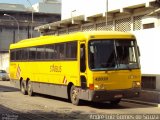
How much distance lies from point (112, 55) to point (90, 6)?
805 inches

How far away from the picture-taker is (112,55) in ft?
61.6

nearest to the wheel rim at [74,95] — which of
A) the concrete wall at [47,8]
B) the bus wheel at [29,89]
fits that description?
the bus wheel at [29,89]

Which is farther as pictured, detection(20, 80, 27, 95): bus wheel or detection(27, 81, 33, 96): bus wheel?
detection(20, 80, 27, 95): bus wheel

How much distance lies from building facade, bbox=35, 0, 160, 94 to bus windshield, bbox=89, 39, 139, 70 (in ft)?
17.9

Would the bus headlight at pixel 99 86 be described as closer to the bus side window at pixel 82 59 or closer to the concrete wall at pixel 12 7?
the bus side window at pixel 82 59

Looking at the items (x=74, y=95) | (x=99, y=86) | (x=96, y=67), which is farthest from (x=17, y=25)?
(x=99, y=86)

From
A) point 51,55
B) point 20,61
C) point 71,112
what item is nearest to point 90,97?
point 71,112

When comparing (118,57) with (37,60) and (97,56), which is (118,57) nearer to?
(97,56)

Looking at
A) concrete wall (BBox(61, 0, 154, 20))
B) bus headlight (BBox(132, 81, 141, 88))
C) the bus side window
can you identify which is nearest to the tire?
the bus side window

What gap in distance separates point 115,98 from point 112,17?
15.7 metres

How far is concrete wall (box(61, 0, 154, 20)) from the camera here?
32175 mm

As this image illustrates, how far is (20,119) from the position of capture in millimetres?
14328

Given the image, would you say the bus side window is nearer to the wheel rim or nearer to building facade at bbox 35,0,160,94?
the wheel rim

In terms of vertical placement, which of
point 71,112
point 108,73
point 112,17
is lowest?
point 71,112
